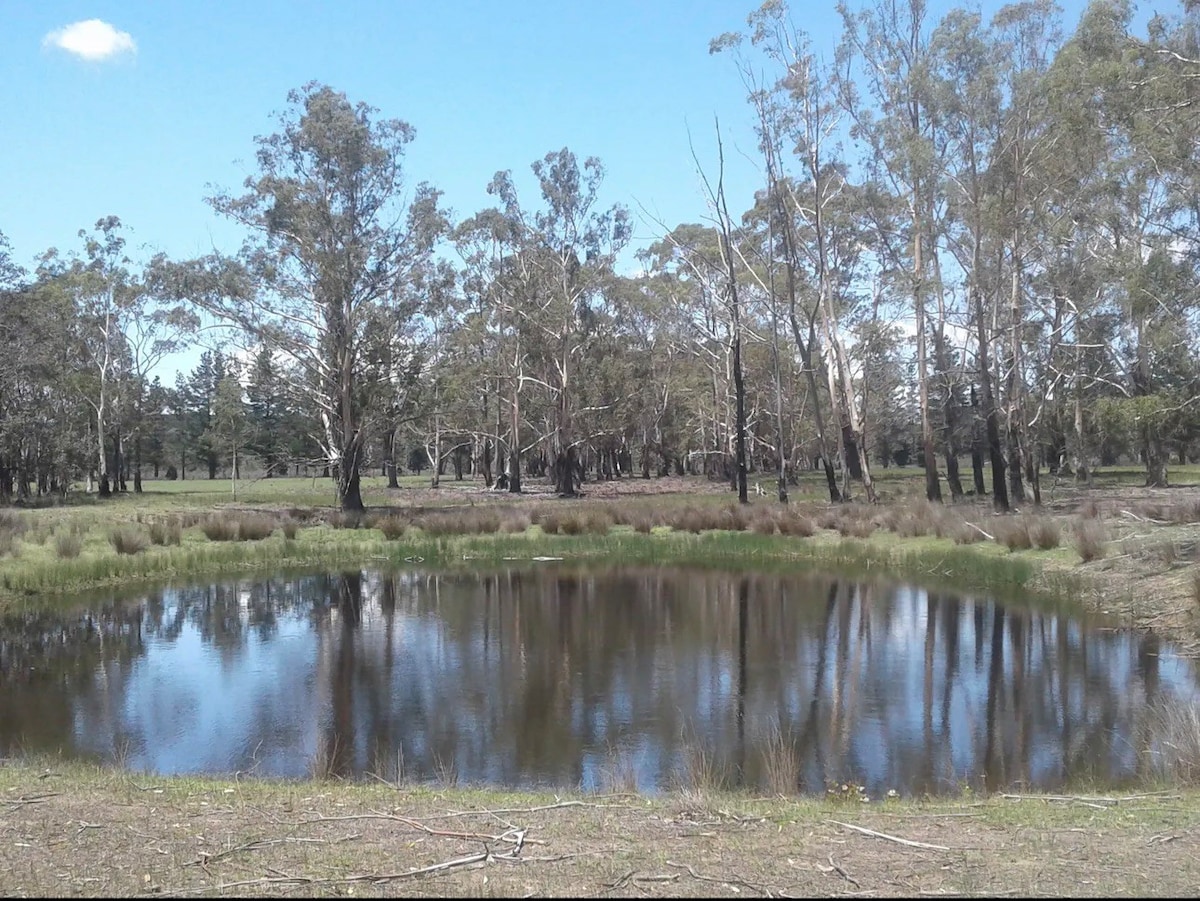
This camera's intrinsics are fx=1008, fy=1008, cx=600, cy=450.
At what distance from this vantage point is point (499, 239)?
4347 cm

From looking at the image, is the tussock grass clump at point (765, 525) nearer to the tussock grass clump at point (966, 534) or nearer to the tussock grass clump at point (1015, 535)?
the tussock grass clump at point (966, 534)

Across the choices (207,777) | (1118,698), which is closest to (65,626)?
(207,777)

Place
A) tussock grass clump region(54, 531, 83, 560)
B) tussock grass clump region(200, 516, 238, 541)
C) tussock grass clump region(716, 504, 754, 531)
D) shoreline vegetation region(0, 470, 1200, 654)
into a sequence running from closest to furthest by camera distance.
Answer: shoreline vegetation region(0, 470, 1200, 654) < tussock grass clump region(54, 531, 83, 560) < tussock grass clump region(200, 516, 238, 541) < tussock grass clump region(716, 504, 754, 531)

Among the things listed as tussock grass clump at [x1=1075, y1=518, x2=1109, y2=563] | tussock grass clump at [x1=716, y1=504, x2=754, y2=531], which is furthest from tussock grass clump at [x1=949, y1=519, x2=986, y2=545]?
tussock grass clump at [x1=716, y1=504, x2=754, y2=531]

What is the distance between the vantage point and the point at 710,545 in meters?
22.2

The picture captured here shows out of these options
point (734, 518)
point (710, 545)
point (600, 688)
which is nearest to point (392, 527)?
point (710, 545)

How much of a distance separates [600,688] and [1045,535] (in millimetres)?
10813

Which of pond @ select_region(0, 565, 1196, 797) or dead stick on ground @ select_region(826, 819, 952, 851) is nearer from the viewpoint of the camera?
dead stick on ground @ select_region(826, 819, 952, 851)

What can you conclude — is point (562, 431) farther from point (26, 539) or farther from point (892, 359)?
point (26, 539)

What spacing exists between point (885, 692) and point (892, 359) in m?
35.9

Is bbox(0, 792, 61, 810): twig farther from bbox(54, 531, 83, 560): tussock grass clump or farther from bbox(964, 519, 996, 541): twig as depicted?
bbox(964, 519, 996, 541): twig

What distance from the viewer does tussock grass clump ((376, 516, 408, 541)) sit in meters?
23.4

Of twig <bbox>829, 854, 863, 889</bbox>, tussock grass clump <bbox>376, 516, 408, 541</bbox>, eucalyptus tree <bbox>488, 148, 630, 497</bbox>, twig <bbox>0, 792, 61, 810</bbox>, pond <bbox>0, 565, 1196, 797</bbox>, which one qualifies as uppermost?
eucalyptus tree <bbox>488, 148, 630, 497</bbox>

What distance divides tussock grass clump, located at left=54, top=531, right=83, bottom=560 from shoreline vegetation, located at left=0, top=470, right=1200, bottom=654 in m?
0.06
